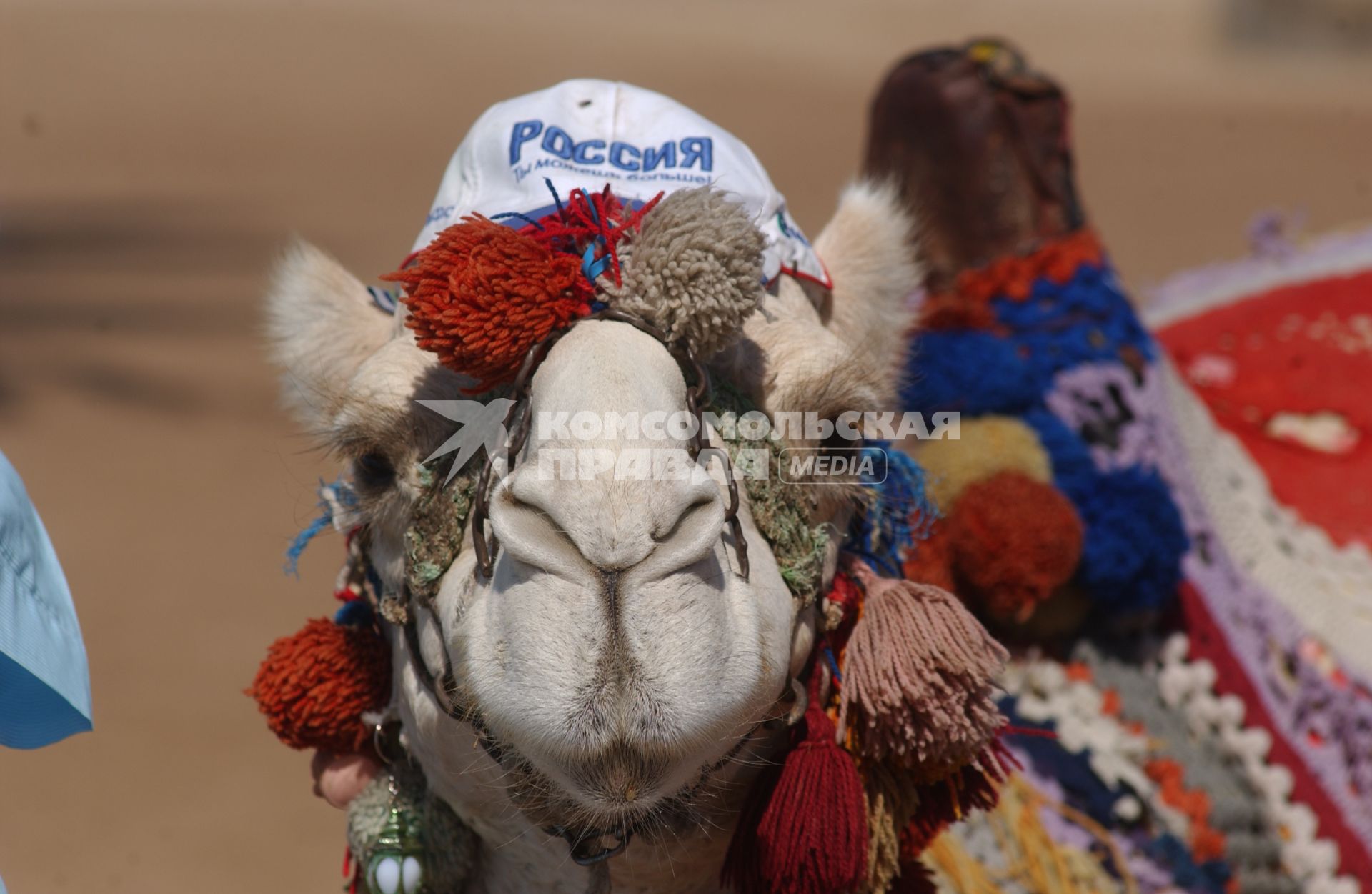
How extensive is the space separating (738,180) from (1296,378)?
2195 mm

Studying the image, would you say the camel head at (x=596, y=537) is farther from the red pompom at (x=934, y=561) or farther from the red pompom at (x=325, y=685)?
the red pompom at (x=934, y=561)

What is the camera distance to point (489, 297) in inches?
56.9

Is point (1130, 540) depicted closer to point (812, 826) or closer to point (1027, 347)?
point (1027, 347)

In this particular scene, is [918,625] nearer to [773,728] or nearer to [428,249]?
[773,728]

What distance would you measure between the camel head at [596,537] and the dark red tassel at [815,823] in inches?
2.3

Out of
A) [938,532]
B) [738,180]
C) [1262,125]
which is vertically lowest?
[938,532]

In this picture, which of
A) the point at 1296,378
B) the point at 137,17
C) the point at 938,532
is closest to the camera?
the point at 938,532

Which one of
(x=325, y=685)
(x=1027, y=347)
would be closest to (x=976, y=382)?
(x=1027, y=347)

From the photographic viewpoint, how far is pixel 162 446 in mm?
7469

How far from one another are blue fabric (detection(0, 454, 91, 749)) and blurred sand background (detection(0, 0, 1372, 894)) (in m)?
0.34

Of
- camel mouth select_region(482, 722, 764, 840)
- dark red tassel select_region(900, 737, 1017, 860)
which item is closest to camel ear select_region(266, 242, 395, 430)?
camel mouth select_region(482, 722, 764, 840)

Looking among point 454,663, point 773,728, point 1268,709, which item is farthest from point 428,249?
point 1268,709

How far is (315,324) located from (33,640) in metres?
0.56

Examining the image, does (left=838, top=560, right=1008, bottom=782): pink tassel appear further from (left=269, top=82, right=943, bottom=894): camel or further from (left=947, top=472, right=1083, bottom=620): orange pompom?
(left=947, top=472, right=1083, bottom=620): orange pompom
